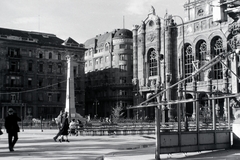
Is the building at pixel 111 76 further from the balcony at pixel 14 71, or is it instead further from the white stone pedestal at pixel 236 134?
the white stone pedestal at pixel 236 134

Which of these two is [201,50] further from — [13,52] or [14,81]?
[14,81]

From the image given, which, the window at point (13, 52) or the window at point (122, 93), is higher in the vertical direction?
the window at point (13, 52)

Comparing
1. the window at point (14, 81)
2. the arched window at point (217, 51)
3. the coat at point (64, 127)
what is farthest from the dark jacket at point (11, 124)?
the window at point (14, 81)

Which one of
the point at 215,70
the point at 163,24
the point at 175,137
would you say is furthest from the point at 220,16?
the point at 163,24

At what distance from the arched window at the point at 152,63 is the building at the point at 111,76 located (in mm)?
7746

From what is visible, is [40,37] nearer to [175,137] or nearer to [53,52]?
[53,52]

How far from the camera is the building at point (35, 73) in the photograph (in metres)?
71.7

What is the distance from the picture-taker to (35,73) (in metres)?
75.5

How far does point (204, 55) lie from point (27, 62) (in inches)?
1319

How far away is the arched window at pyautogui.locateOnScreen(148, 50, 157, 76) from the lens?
256 ft

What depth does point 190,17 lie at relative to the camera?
7675 centimetres

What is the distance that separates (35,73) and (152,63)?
77.3 ft

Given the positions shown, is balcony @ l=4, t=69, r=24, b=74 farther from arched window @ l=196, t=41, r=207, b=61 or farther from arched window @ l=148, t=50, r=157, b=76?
arched window @ l=196, t=41, r=207, b=61

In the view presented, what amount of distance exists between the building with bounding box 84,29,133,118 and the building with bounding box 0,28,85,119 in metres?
7.89
